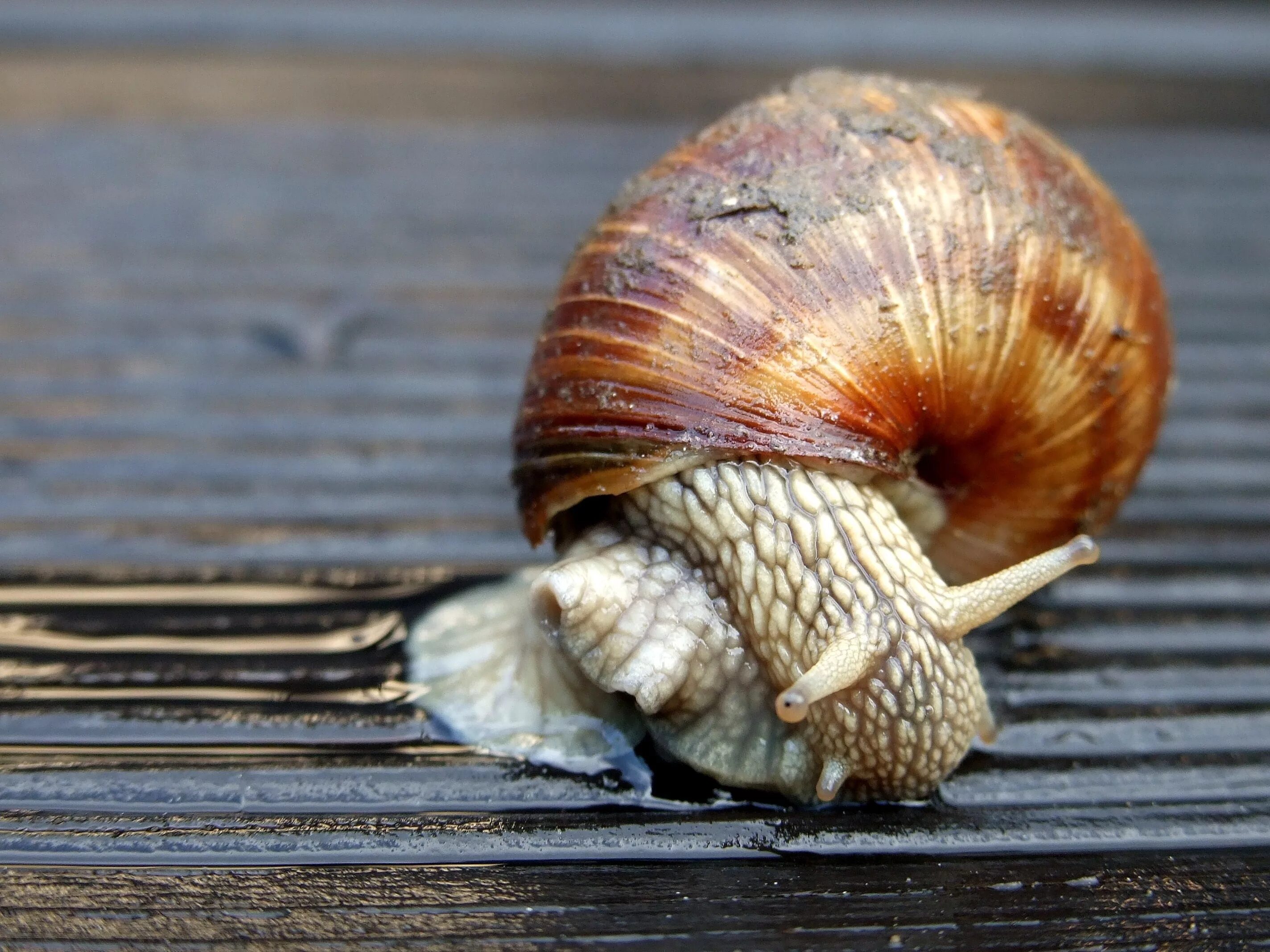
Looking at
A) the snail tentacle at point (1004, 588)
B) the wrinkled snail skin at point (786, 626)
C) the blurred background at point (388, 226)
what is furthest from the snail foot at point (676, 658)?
the blurred background at point (388, 226)

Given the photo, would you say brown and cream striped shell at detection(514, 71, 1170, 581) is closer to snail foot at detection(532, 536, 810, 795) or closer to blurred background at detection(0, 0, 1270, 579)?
snail foot at detection(532, 536, 810, 795)

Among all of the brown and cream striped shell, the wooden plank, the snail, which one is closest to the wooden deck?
the wooden plank

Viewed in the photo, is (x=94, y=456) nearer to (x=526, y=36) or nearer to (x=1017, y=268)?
(x=1017, y=268)

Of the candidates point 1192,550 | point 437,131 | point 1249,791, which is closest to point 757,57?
point 437,131

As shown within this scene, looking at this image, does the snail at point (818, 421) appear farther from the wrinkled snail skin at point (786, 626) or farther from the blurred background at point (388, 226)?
the blurred background at point (388, 226)

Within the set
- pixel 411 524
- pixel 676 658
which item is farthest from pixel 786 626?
pixel 411 524
